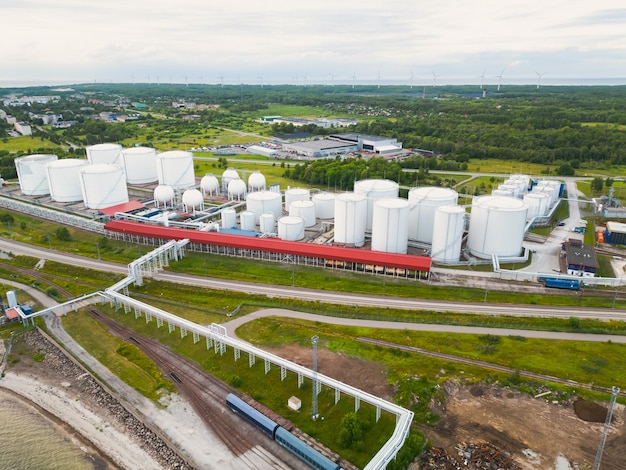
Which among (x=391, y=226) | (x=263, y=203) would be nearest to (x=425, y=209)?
(x=391, y=226)

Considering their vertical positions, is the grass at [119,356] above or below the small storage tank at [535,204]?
below

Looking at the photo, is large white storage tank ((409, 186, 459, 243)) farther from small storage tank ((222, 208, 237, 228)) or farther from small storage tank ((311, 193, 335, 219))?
small storage tank ((222, 208, 237, 228))

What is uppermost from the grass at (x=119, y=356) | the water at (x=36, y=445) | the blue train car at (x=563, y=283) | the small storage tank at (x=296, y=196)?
the small storage tank at (x=296, y=196)

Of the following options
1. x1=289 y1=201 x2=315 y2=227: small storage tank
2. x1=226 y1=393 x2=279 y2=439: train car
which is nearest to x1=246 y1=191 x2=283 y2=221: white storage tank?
x1=289 y1=201 x2=315 y2=227: small storage tank

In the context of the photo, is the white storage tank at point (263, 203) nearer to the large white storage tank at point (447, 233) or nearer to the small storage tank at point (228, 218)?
the small storage tank at point (228, 218)

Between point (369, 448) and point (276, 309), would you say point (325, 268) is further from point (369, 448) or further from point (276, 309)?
point (369, 448)

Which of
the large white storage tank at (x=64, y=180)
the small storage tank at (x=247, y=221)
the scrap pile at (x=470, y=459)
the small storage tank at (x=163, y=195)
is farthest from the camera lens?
the large white storage tank at (x=64, y=180)

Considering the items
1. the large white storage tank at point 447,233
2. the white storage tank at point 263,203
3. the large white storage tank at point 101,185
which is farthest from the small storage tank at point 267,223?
the large white storage tank at point 101,185

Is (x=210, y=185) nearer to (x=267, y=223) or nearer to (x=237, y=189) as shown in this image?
(x=237, y=189)
